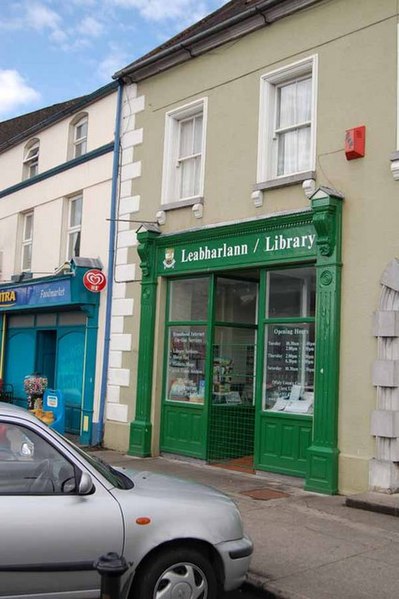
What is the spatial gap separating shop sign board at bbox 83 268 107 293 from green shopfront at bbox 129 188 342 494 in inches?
47.8

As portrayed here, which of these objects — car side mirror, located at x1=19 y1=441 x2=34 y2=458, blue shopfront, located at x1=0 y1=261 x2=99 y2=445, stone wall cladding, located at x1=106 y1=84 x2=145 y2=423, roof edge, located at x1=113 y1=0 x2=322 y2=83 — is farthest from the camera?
blue shopfront, located at x1=0 y1=261 x2=99 y2=445

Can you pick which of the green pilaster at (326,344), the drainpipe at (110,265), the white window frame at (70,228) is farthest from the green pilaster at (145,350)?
the green pilaster at (326,344)

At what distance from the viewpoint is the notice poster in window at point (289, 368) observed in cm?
929

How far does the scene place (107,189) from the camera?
43.0 feet

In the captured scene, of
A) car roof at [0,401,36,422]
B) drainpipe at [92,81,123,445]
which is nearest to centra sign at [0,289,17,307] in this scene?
drainpipe at [92,81,123,445]

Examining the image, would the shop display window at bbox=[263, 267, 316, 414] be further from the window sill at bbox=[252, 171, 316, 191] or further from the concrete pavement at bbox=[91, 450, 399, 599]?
the window sill at bbox=[252, 171, 316, 191]

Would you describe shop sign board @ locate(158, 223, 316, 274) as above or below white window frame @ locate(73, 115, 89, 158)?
below

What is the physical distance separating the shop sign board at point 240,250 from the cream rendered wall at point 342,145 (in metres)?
0.39

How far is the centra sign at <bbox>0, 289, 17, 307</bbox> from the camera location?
15.6 m

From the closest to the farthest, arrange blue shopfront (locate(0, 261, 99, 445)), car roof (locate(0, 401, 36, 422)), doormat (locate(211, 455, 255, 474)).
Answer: car roof (locate(0, 401, 36, 422))
doormat (locate(211, 455, 255, 474))
blue shopfront (locate(0, 261, 99, 445))

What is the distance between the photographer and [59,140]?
15062mm

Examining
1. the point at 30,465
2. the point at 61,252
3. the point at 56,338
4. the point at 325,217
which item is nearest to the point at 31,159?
the point at 61,252

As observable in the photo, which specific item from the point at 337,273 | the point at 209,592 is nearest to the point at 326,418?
the point at 337,273

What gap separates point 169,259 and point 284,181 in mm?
2745
